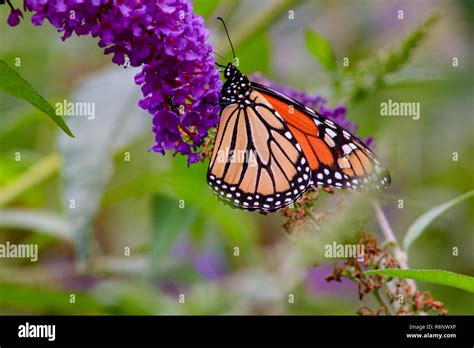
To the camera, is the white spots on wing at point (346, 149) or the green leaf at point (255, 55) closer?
the white spots on wing at point (346, 149)

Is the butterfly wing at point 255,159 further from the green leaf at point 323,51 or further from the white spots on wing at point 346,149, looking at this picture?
the green leaf at point 323,51

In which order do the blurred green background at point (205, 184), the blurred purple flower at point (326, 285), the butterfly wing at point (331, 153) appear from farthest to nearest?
the blurred purple flower at point (326, 285) < the blurred green background at point (205, 184) < the butterfly wing at point (331, 153)

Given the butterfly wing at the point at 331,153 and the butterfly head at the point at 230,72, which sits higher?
the butterfly head at the point at 230,72

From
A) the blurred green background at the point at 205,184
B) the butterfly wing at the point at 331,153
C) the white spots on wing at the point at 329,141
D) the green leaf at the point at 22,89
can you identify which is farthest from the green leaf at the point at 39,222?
the green leaf at the point at 22,89

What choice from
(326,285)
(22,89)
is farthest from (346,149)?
(326,285)

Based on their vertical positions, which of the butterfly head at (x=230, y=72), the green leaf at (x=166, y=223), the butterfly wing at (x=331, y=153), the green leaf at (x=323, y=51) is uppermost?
the green leaf at (x=323, y=51)

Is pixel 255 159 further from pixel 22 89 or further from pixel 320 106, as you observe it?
pixel 22 89

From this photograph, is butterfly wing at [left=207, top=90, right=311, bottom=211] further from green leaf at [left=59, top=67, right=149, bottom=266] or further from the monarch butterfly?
green leaf at [left=59, top=67, right=149, bottom=266]

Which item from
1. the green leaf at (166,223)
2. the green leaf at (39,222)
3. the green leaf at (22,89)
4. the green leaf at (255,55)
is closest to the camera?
the green leaf at (22,89)
